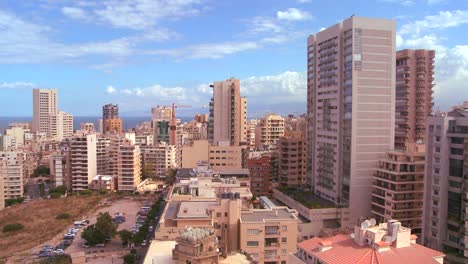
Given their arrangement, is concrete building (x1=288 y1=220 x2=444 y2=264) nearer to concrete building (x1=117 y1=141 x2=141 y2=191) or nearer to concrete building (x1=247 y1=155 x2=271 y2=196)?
concrete building (x1=247 y1=155 x2=271 y2=196)

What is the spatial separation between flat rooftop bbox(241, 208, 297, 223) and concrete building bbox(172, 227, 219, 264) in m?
6.86

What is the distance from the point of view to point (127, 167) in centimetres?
5562

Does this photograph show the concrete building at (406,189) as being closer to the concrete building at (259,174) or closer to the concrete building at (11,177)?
the concrete building at (259,174)

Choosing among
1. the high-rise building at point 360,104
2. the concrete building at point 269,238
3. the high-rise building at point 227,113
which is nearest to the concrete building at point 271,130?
the high-rise building at point 227,113

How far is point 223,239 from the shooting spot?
23625 mm

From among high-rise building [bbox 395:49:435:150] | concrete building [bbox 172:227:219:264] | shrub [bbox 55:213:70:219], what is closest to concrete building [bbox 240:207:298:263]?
concrete building [bbox 172:227:219:264]

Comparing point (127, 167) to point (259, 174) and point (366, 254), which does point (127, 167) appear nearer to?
point (259, 174)

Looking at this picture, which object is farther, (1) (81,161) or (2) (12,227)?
(1) (81,161)

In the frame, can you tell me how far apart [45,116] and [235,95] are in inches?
2810

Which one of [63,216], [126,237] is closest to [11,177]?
[63,216]

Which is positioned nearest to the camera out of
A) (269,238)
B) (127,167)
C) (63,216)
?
(269,238)

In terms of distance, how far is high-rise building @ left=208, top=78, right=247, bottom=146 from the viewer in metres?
54.9

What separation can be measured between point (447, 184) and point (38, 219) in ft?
116

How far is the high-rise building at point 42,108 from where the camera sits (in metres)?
109
